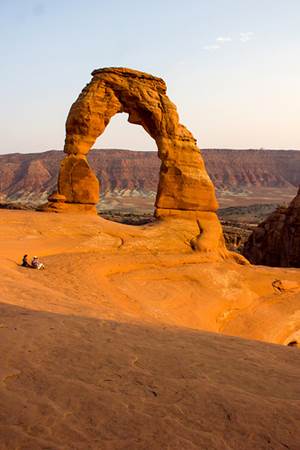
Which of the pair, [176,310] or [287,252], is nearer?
[176,310]

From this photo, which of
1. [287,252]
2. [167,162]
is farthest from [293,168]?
[167,162]

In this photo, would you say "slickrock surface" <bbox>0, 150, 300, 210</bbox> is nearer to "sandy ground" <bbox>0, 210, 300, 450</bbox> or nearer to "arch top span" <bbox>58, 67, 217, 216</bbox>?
"arch top span" <bbox>58, 67, 217, 216</bbox>

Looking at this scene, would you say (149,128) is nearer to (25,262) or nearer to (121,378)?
(25,262)

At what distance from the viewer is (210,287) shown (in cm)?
1428

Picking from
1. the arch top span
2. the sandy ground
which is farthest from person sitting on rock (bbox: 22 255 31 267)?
the arch top span

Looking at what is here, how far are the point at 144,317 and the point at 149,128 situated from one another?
1087cm

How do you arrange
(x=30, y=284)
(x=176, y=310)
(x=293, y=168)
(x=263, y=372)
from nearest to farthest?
1. (x=263, y=372)
2. (x=30, y=284)
3. (x=176, y=310)
4. (x=293, y=168)

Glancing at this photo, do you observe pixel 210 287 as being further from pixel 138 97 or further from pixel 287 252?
pixel 287 252

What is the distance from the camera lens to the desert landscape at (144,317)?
127 inches

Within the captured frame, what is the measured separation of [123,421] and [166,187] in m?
14.8

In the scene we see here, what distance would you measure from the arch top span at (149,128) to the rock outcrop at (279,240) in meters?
8.41

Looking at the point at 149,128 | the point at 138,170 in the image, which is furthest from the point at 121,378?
the point at 138,170

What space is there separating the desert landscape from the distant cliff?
9366 cm

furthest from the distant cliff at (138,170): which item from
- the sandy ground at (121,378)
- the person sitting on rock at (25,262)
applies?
the sandy ground at (121,378)
